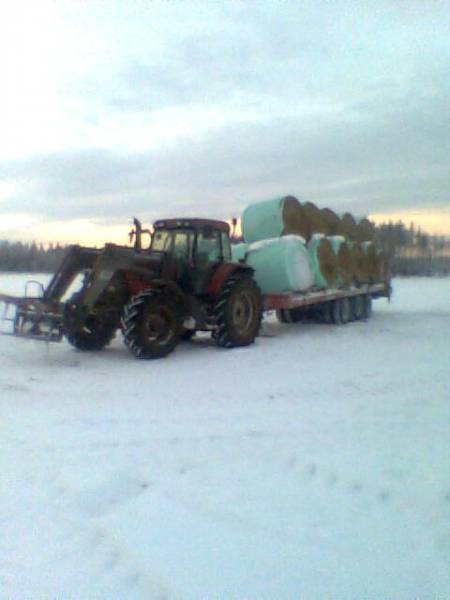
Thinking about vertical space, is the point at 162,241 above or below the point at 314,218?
below

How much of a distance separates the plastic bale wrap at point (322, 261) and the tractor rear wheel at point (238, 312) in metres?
2.57

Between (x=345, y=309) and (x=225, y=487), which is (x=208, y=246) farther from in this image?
(x=225, y=487)

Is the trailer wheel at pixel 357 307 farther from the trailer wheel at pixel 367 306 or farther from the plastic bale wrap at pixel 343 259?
the plastic bale wrap at pixel 343 259

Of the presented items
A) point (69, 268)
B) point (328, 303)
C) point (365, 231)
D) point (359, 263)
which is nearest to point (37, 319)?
point (69, 268)

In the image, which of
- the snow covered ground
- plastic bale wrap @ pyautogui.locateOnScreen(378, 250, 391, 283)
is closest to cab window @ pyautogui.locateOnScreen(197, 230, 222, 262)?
the snow covered ground

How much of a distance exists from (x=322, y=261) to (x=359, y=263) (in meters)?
2.46

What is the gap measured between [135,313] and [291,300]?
4315 mm

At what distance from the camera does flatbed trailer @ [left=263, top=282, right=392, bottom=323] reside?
A: 12.8m

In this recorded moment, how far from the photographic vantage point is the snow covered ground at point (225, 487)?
3197 millimetres

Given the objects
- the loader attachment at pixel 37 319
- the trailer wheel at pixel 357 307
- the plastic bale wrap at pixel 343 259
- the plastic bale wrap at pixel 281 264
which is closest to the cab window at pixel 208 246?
the plastic bale wrap at pixel 281 264

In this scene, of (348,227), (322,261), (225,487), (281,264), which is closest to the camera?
(225,487)

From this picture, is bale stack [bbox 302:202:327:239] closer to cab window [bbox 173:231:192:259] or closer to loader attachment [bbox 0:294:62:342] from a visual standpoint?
cab window [bbox 173:231:192:259]

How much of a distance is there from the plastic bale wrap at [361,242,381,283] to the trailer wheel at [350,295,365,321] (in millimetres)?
696

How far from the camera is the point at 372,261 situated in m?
17.2
